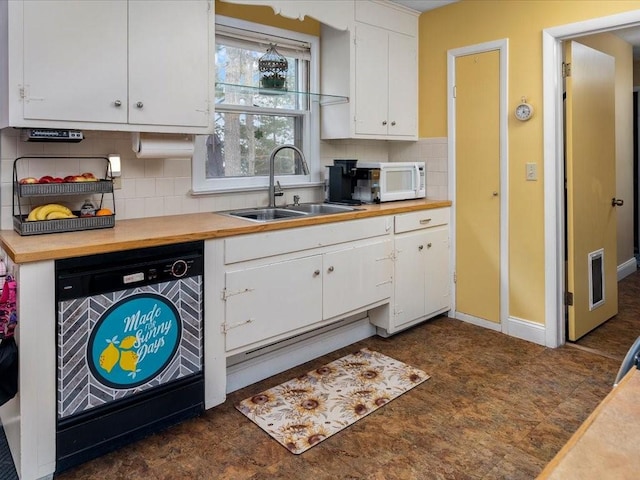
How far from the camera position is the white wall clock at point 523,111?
3.20 m

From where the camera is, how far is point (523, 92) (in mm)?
3242

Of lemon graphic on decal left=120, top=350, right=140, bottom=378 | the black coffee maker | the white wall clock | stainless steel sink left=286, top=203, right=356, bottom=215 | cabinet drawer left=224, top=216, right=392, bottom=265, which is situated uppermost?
the white wall clock

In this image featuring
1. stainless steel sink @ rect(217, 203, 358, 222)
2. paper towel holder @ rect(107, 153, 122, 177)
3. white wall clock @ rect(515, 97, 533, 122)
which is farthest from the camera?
white wall clock @ rect(515, 97, 533, 122)

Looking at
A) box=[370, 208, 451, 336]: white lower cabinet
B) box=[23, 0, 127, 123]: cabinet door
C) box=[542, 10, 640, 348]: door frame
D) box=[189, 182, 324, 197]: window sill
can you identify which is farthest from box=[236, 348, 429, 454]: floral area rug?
box=[23, 0, 127, 123]: cabinet door

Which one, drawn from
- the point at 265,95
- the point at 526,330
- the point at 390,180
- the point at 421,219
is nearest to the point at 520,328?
the point at 526,330

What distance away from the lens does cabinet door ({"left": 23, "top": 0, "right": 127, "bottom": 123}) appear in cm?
203

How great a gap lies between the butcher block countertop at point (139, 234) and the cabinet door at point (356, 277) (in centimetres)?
24

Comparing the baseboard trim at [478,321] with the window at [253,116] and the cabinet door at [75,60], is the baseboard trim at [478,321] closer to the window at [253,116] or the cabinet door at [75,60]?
the window at [253,116]

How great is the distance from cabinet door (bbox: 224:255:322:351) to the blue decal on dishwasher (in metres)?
0.33

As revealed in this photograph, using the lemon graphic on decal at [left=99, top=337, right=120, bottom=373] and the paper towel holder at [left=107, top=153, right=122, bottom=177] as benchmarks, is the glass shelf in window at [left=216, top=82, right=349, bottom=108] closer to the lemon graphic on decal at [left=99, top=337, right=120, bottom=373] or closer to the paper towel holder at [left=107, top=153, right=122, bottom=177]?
the paper towel holder at [left=107, top=153, right=122, bottom=177]

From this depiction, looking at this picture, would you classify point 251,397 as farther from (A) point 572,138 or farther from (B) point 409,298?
(A) point 572,138

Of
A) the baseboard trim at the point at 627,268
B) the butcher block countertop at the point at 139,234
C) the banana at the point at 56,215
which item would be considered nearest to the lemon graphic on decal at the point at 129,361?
the butcher block countertop at the point at 139,234

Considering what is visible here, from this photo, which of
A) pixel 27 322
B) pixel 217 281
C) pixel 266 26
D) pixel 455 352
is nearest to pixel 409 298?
pixel 455 352

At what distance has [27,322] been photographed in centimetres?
180
